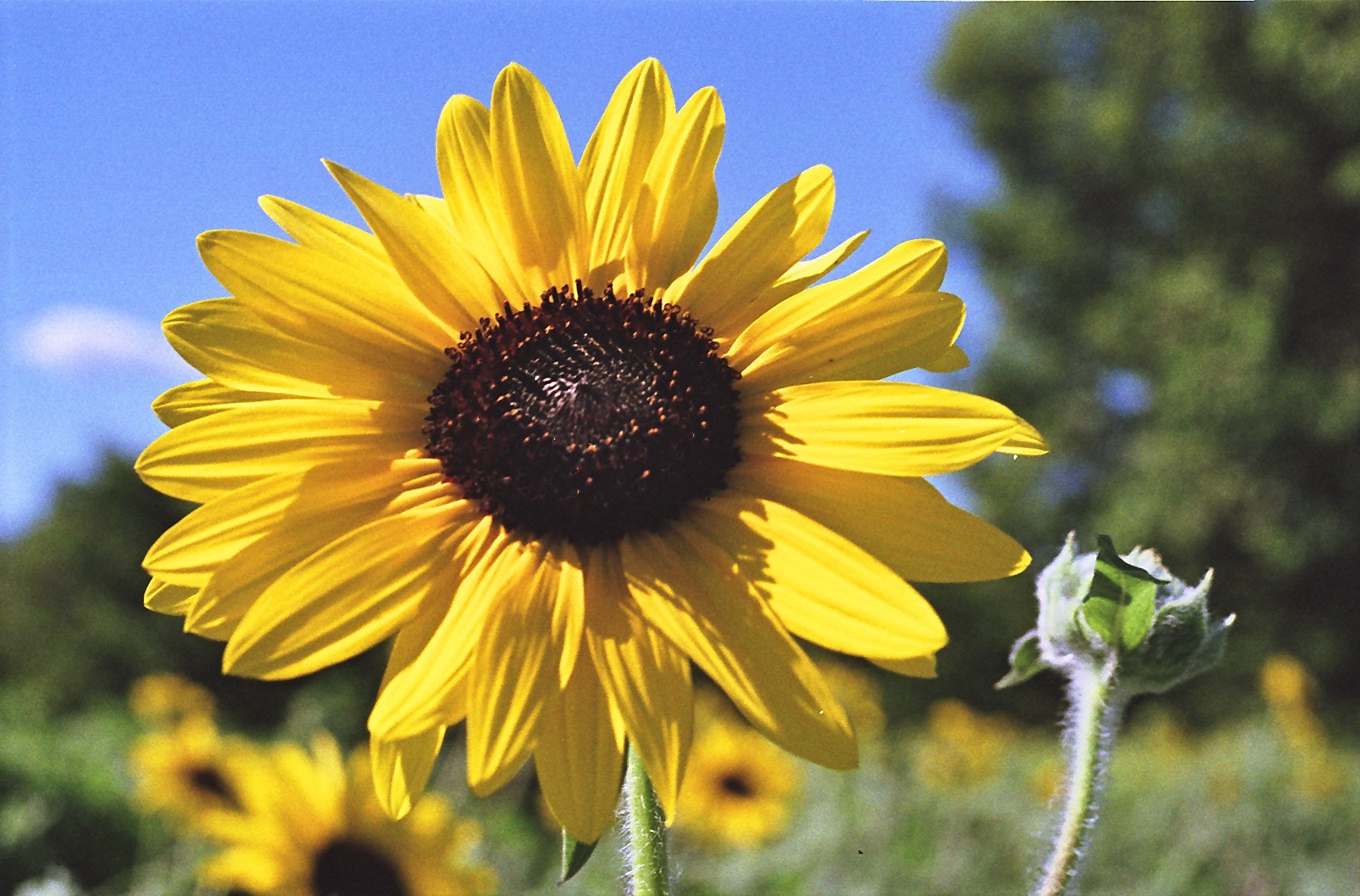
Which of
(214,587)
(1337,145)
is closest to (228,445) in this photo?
(214,587)

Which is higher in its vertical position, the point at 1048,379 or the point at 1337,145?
the point at 1337,145

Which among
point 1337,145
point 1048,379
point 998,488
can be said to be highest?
point 1337,145

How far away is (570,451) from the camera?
137 centimetres

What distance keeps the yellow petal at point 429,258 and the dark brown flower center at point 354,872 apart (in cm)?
188

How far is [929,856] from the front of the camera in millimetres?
6605

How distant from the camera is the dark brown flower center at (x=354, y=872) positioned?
2854 millimetres

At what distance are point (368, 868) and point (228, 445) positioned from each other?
191cm

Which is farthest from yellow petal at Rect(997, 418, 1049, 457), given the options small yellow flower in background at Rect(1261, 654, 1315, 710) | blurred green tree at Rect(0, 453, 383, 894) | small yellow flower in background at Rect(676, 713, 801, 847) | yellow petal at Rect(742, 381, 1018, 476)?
blurred green tree at Rect(0, 453, 383, 894)

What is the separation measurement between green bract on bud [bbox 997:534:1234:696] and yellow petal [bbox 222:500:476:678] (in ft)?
2.16

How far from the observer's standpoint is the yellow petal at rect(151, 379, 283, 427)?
139cm

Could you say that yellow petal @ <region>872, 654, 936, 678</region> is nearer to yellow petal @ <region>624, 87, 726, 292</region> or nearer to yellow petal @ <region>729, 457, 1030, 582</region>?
yellow petal @ <region>729, 457, 1030, 582</region>

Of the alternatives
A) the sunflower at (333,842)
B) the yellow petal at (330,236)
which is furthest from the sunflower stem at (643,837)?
the sunflower at (333,842)

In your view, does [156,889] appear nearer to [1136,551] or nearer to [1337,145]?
[1136,551]

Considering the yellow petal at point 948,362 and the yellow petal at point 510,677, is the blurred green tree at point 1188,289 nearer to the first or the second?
the yellow petal at point 948,362
